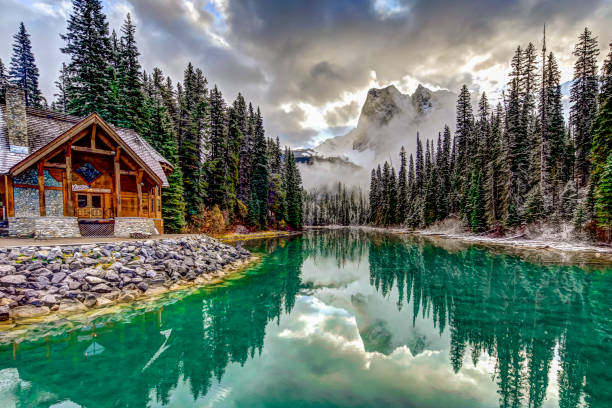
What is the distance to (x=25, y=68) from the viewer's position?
113ft

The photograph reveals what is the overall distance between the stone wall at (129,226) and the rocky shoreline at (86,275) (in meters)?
2.05

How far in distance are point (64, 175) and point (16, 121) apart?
166 inches

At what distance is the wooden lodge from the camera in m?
14.6

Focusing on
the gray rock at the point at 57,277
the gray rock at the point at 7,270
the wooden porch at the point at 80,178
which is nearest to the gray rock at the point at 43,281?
the gray rock at the point at 57,277

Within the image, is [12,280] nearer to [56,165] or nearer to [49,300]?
[49,300]

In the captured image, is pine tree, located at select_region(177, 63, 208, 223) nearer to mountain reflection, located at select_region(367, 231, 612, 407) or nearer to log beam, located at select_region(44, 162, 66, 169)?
log beam, located at select_region(44, 162, 66, 169)

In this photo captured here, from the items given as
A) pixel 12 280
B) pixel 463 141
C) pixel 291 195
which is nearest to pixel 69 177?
pixel 12 280

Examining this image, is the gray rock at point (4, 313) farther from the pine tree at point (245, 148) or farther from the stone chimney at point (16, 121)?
the pine tree at point (245, 148)

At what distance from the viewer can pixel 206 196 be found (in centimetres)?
3606

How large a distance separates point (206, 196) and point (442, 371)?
113 feet

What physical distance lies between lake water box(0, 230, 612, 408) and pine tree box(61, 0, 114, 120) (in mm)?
22263

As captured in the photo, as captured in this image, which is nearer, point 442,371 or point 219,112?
point 442,371

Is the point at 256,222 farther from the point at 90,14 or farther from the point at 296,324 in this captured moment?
the point at 296,324

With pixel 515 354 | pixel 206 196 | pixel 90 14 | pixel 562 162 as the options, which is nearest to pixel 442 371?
pixel 515 354
